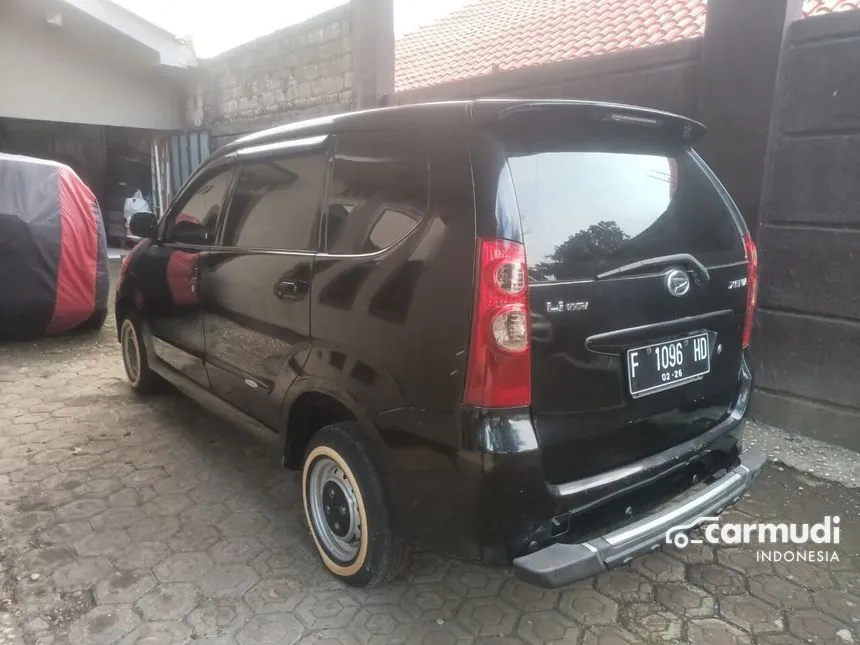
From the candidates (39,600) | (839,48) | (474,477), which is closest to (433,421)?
(474,477)

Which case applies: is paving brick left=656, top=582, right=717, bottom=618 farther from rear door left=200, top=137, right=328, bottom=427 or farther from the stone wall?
the stone wall

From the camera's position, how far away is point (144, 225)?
4059 mm

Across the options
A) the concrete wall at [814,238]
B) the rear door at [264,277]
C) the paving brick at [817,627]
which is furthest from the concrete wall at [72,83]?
the paving brick at [817,627]

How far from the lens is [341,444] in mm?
2400

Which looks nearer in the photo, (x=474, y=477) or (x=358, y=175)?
(x=474, y=477)

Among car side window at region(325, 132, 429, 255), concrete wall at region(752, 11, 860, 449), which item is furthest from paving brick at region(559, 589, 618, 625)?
concrete wall at region(752, 11, 860, 449)

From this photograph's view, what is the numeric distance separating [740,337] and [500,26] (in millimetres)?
12423

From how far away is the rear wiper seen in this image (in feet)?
6.78

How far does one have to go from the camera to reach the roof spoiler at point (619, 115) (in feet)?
6.43

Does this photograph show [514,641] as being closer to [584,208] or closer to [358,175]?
[584,208]

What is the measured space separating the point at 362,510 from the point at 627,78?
379 centimetres

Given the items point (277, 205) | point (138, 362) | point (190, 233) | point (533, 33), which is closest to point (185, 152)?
point (533, 33)

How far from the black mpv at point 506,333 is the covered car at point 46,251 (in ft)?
13.7

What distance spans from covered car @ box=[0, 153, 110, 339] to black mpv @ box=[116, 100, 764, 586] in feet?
13.7
